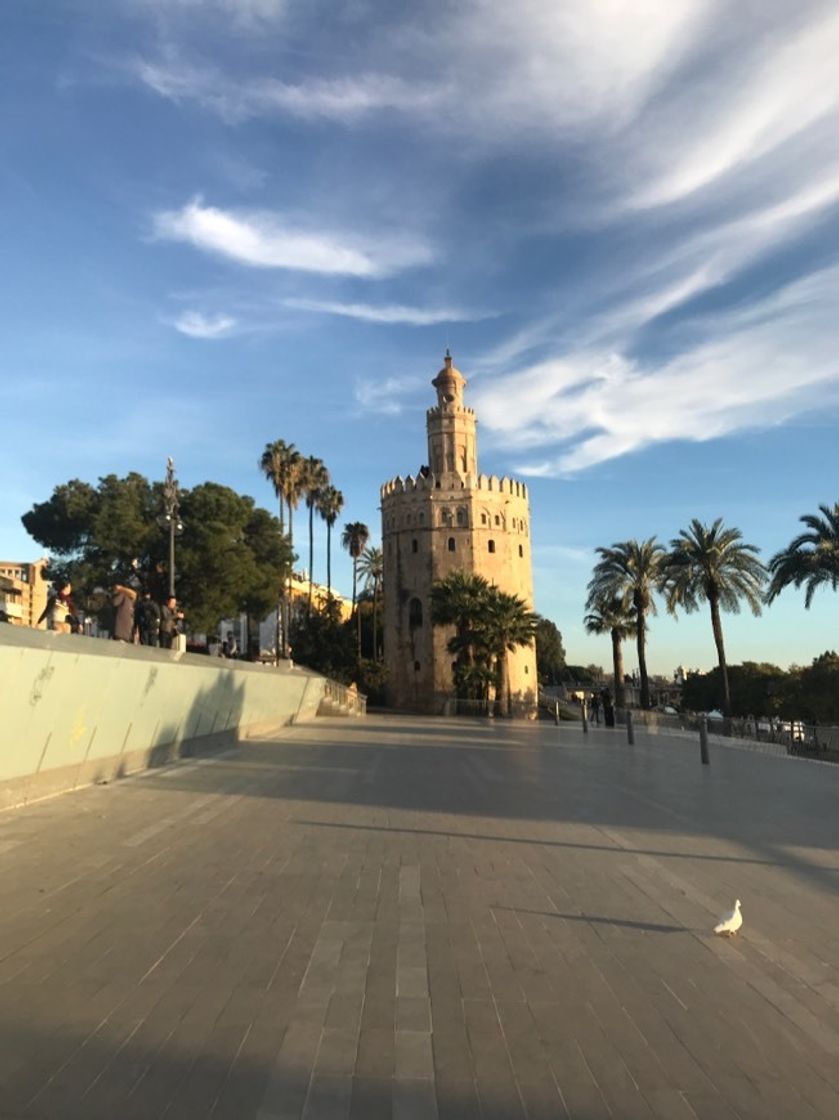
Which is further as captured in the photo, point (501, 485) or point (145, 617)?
point (501, 485)

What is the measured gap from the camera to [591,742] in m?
24.2

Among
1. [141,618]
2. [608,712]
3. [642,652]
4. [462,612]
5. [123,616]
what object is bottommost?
[608,712]

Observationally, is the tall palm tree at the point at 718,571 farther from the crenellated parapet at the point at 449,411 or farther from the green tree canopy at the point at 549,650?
the green tree canopy at the point at 549,650

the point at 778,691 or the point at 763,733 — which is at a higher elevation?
the point at 778,691

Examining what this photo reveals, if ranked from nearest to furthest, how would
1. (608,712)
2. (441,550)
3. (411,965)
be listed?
(411,965)
(608,712)
(441,550)

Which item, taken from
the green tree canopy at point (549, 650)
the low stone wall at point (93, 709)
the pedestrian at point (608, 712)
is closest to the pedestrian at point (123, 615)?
the low stone wall at point (93, 709)

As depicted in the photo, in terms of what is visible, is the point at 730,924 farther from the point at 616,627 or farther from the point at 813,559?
the point at 616,627

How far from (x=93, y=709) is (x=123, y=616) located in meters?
4.01

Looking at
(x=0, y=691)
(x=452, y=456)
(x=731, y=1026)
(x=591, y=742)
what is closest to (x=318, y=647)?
(x=452, y=456)

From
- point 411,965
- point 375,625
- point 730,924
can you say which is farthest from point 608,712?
point 375,625

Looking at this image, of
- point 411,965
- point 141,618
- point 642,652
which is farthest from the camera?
point 642,652

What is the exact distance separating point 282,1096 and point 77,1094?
2.42 ft

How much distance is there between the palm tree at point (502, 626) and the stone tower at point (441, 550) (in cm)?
1040

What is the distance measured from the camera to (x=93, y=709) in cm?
1096
